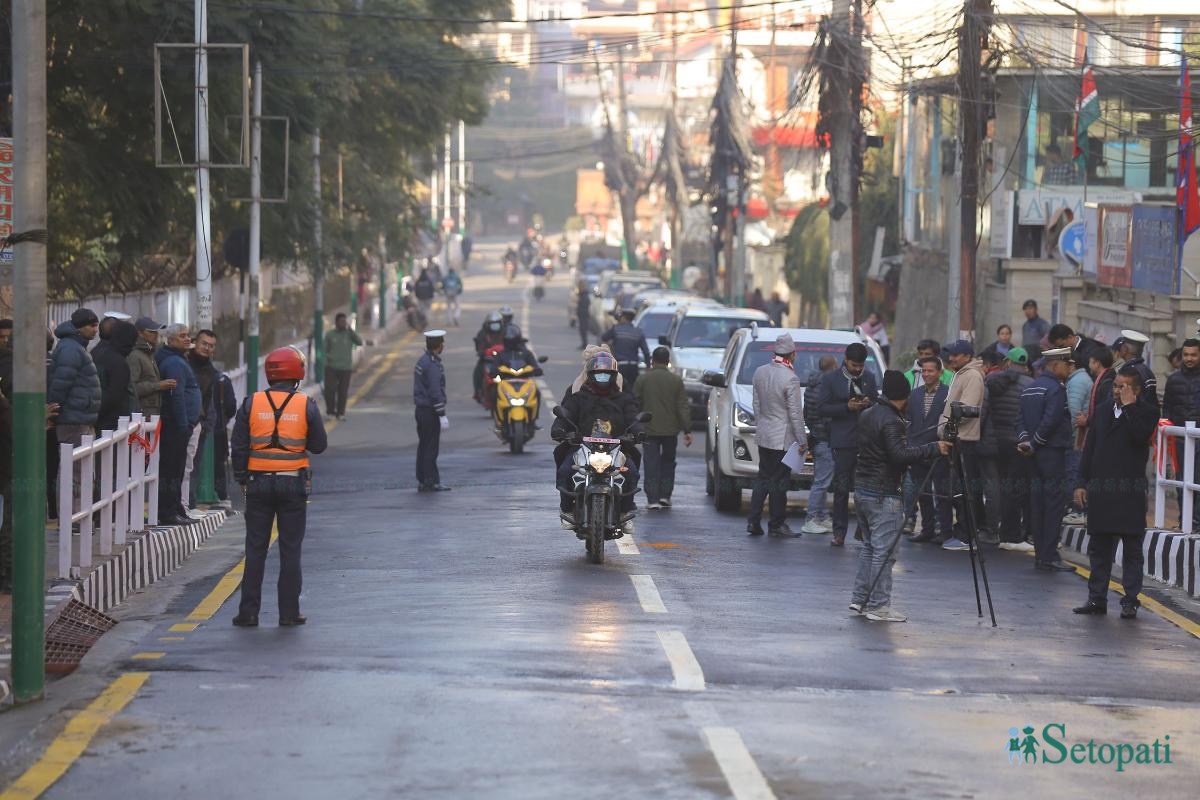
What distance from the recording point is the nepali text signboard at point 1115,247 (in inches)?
1051

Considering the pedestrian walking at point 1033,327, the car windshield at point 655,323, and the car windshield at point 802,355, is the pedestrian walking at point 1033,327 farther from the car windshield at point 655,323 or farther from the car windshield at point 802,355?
the car windshield at point 655,323

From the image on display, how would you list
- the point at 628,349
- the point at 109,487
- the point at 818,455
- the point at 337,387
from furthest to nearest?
1. the point at 337,387
2. the point at 628,349
3. the point at 818,455
4. the point at 109,487

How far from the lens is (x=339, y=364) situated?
32562 millimetres

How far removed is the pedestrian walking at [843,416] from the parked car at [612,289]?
34.9 m

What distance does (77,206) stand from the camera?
27.4 metres

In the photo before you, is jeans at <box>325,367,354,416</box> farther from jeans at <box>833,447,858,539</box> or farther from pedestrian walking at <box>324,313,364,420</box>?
jeans at <box>833,447,858,539</box>

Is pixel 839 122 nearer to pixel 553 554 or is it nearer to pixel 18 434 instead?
pixel 553 554

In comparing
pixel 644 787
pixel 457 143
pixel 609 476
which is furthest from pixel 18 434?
pixel 457 143

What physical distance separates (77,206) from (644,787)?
21.5m

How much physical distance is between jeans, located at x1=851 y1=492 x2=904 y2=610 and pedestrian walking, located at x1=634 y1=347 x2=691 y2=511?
6698mm

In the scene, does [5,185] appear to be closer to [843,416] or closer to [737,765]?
[737,765]

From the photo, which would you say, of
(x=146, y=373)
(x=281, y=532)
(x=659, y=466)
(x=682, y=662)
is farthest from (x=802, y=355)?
(x=682, y=662)

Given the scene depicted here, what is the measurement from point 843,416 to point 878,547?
4.92m

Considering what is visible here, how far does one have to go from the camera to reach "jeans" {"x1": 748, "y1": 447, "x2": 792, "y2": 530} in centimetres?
1795
